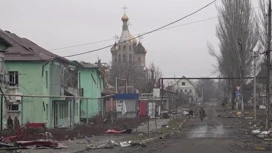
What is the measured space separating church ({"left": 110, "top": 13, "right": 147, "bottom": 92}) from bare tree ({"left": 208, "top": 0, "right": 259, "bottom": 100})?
2971cm

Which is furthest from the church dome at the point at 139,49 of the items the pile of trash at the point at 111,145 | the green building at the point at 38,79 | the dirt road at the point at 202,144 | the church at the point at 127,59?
the pile of trash at the point at 111,145

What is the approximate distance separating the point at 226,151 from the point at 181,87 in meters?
164

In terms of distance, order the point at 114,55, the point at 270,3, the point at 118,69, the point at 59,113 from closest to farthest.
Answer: the point at 270,3
the point at 59,113
the point at 118,69
the point at 114,55

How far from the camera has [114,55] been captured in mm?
131250

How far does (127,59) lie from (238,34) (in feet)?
192

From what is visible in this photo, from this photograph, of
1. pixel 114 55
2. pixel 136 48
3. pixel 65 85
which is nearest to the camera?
pixel 65 85

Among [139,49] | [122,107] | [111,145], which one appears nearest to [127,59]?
[139,49]

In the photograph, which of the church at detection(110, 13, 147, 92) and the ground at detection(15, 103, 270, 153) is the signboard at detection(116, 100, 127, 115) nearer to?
the ground at detection(15, 103, 270, 153)

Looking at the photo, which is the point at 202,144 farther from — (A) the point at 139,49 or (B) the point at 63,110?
(A) the point at 139,49

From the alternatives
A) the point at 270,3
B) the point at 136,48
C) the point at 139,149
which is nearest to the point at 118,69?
the point at 136,48

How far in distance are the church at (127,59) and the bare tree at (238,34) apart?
97.5 feet

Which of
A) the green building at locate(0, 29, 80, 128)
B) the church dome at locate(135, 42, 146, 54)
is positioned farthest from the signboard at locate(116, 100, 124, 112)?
the church dome at locate(135, 42, 146, 54)

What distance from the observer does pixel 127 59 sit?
126m

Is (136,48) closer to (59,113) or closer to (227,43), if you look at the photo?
(227,43)
